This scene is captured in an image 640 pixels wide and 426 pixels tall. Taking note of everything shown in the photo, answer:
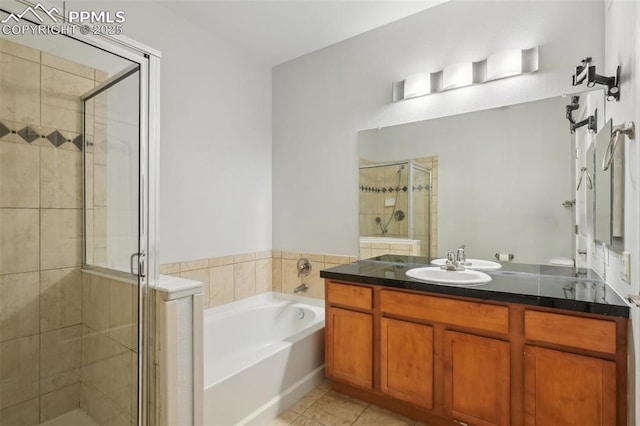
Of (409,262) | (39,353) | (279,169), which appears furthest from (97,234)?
(409,262)

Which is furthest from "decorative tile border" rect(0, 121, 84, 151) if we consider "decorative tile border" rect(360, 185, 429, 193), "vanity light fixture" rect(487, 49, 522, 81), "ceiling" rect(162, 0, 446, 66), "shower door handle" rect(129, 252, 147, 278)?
"vanity light fixture" rect(487, 49, 522, 81)

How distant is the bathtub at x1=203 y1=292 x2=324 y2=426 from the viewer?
5.93 feet

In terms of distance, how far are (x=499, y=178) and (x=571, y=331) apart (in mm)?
1017

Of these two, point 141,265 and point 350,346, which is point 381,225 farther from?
point 141,265

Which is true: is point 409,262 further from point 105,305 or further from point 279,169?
point 105,305

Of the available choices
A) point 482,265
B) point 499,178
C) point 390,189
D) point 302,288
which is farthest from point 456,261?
point 302,288

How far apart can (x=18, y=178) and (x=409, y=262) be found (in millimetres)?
2400

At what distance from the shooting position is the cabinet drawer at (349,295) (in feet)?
6.80

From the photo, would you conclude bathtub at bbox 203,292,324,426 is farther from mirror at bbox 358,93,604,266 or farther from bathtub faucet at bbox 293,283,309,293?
mirror at bbox 358,93,604,266

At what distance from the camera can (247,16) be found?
2463 millimetres

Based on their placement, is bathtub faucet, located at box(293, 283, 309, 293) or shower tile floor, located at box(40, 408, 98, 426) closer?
shower tile floor, located at box(40, 408, 98, 426)

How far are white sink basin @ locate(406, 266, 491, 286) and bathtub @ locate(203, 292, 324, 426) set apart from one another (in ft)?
2.80

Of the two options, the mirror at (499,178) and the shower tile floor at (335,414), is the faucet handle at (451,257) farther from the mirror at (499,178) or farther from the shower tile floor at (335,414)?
the shower tile floor at (335,414)

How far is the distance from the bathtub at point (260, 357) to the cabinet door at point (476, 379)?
938 mm
